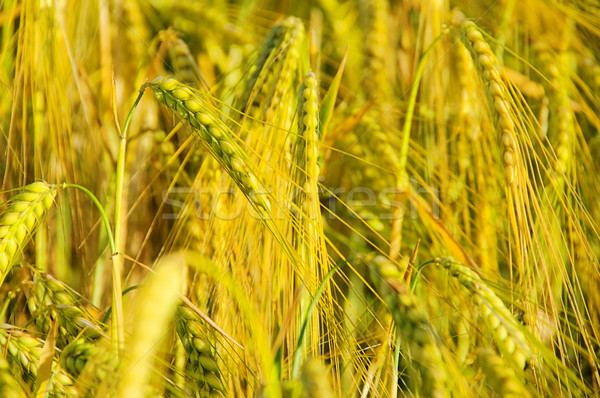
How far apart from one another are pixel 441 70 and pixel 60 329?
759mm

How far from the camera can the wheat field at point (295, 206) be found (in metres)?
0.46

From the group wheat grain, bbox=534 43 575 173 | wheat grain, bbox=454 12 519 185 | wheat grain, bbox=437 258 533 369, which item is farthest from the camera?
wheat grain, bbox=534 43 575 173

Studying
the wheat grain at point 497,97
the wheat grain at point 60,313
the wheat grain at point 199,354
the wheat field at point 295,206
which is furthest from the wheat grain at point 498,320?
the wheat grain at point 60,313

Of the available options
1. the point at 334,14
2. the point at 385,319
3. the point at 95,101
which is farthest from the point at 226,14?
the point at 385,319

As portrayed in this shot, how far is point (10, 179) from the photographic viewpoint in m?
0.73

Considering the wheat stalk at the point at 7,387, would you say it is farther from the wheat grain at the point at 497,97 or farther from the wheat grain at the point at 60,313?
the wheat grain at the point at 497,97

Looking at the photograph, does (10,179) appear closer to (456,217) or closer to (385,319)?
(385,319)

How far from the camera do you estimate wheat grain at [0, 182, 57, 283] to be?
476mm

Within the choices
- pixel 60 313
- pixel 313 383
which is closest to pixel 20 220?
pixel 60 313

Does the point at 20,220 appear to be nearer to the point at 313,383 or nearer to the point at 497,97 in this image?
the point at 313,383

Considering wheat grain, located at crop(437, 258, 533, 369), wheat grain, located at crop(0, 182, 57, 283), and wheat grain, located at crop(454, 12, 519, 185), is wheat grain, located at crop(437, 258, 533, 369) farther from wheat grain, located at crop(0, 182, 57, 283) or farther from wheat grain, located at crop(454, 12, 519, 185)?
wheat grain, located at crop(0, 182, 57, 283)

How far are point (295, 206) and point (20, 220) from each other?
28 centimetres

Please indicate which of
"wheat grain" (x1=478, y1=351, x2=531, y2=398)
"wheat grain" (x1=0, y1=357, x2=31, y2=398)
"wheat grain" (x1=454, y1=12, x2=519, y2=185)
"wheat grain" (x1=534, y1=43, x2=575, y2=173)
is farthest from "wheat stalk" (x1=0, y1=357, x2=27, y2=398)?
"wheat grain" (x1=534, y1=43, x2=575, y2=173)

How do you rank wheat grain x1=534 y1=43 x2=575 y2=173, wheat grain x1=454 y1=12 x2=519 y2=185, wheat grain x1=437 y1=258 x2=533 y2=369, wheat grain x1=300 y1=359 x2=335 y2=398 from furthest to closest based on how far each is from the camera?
1. wheat grain x1=534 y1=43 x2=575 y2=173
2. wheat grain x1=454 y1=12 x2=519 y2=185
3. wheat grain x1=437 y1=258 x2=533 y2=369
4. wheat grain x1=300 y1=359 x2=335 y2=398
